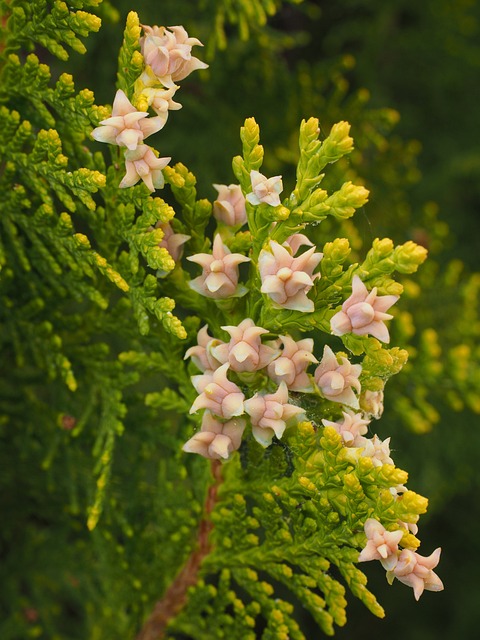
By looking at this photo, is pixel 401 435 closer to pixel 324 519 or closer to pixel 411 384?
pixel 411 384

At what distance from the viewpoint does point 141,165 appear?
45.2 inches

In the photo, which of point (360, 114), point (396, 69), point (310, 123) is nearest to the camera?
point (310, 123)

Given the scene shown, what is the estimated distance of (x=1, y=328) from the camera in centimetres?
158

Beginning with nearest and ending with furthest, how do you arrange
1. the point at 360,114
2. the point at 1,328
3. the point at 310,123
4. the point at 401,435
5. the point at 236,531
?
the point at 310,123 < the point at 236,531 < the point at 1,328 < the point at 360,114 < the point at 401,435

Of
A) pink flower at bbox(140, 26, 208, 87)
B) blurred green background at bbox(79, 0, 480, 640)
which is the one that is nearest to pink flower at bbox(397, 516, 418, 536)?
pink flower at bbox(140, 26, 208, 87)

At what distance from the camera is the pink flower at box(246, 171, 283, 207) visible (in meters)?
1.13

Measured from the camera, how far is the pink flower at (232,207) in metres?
1.28

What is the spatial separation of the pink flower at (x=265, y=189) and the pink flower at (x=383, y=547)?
0.50 meters

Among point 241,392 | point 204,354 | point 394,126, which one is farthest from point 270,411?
point 394,126

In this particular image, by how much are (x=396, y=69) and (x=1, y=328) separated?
94.4 inches

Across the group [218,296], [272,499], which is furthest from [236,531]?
[218,296]

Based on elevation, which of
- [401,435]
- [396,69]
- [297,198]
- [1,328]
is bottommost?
[401,435]

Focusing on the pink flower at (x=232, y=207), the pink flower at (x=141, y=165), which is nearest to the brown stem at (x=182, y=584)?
the pink flower at (x=232, y=207)

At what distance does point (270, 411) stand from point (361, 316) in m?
0.20
